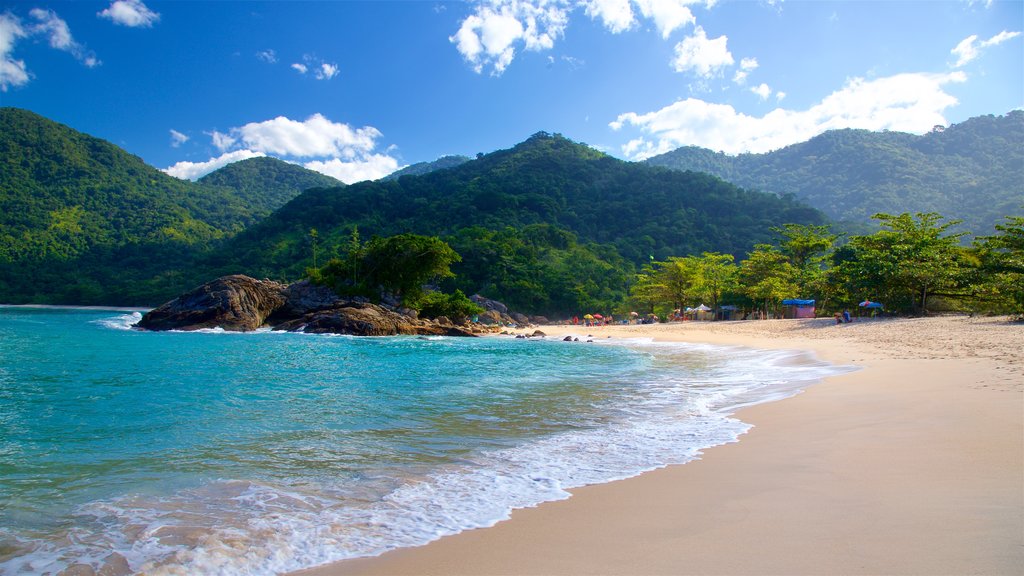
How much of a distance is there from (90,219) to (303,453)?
120035mm

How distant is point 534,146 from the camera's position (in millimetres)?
140125

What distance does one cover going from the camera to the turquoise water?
363cm

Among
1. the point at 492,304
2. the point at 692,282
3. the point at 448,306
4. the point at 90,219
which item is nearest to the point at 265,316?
the point at 448,306

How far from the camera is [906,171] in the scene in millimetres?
125000

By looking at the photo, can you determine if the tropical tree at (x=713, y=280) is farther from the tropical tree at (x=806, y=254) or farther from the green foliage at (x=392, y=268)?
the green foliage at (x=392, y=268)

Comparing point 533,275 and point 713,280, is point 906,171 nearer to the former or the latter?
point 533,275

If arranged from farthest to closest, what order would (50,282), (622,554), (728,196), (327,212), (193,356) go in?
(728,196), (327,212), (50,282), (193,356), (622,554)

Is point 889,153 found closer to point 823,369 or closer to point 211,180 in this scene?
point 823,369

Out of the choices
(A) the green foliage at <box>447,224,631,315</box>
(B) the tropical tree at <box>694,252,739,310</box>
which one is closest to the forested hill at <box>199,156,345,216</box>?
(A) the green foliage at <box>447,224,631,315</box>

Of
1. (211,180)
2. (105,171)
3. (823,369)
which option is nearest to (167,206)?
(105,171)

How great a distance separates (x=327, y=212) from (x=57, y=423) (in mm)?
90872

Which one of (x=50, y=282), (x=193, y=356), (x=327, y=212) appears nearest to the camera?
(x=193, y=356)

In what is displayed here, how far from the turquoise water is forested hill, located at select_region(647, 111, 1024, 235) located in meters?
104

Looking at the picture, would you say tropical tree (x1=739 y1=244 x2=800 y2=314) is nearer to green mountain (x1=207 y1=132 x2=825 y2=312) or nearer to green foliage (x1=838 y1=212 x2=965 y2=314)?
green foliage (x1=838 y1=212 x2=965 y2=314)
